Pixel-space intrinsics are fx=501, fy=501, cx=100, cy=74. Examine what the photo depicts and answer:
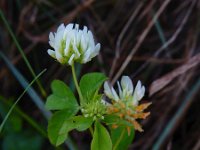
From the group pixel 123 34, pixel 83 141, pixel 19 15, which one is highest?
pixel 19 15

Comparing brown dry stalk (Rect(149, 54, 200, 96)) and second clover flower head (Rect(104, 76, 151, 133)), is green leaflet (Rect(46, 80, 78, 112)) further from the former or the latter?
brown dry stalk (Rect(149, 54, 200, 96))

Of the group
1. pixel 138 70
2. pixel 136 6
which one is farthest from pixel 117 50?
pixel 136 6

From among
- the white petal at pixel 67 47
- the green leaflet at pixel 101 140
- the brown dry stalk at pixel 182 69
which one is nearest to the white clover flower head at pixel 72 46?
the white petal at pixel 67 47

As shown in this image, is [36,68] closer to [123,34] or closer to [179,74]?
[123,34]

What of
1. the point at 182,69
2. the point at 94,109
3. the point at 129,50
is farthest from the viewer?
the point at 129,50

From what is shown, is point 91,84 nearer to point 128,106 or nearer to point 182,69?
point 128,106

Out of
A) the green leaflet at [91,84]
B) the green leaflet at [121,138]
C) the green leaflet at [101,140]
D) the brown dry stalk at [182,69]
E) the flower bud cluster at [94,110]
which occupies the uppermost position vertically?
the green leaflet at [91,84]

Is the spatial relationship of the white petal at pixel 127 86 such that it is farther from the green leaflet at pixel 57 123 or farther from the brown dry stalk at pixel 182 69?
the brown dry stalk at pixel 182 69

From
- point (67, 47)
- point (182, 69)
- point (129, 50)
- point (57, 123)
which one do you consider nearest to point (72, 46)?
point (67, 47)

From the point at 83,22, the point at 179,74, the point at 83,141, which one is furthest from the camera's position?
the point at 83,22

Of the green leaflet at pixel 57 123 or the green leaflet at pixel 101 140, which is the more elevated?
the green leaflet at pixel 57 123

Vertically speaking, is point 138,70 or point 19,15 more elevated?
point 19,15
